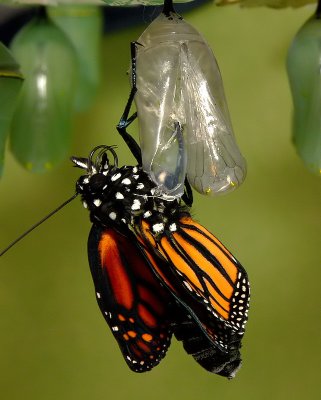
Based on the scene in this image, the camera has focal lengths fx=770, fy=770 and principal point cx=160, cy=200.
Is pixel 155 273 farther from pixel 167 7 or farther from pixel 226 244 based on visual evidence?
pixel 226 244

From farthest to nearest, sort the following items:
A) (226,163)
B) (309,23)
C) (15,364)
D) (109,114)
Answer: (15,364) → (109,114) → (309,23) → (226,163)

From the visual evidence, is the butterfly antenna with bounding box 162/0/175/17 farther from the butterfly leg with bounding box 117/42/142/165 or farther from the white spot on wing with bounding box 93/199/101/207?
the white spot on wing with bounding box 93/199/101/207

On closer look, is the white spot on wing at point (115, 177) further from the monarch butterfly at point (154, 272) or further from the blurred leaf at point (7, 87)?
the blurred leaf at point (7, 87)

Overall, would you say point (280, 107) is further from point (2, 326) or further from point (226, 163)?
point (226, 163)

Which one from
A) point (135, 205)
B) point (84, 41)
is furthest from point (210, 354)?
point (84, 41)

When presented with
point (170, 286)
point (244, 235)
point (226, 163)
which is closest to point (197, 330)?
point (170, 286)
